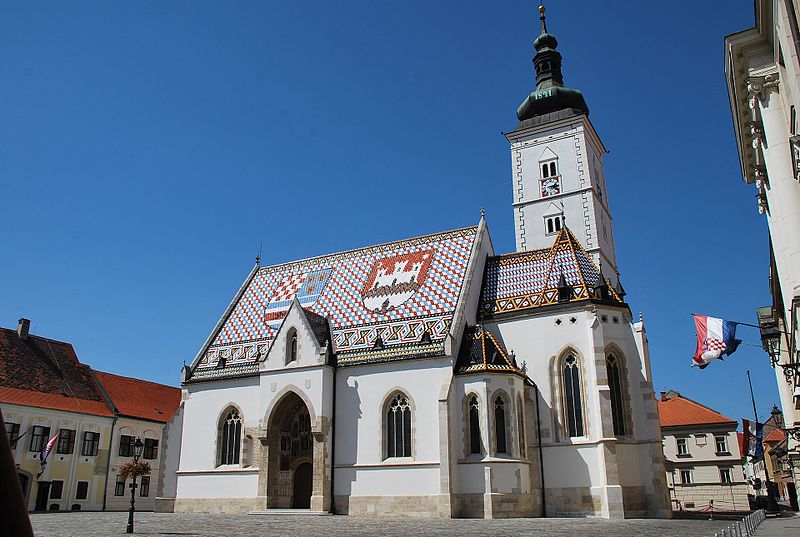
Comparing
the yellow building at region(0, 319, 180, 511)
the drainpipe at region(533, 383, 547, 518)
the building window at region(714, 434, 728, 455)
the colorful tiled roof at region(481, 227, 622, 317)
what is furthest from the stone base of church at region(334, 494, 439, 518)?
the building window at region(714, 434, 728, 455)

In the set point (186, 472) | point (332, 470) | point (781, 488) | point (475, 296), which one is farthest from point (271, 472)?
point (781, 488)

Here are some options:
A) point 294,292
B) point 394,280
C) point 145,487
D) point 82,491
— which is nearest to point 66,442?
point 82,491

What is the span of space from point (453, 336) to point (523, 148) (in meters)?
20.4

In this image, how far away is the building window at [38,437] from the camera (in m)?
36.9

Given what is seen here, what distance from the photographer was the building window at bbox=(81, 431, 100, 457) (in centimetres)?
3972

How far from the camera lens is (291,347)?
107ft

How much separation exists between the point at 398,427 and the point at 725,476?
3218 centimetres

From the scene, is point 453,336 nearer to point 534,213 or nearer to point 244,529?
point 244,529

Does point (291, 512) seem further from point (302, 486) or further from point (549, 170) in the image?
point (549, 170)

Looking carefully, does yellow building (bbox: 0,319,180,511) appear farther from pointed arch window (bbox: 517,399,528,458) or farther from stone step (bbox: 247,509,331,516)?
pointed arch window (bbox: 517,399,528,458)

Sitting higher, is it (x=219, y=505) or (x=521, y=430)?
(x=521, y=430)

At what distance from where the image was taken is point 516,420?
90.7 ft

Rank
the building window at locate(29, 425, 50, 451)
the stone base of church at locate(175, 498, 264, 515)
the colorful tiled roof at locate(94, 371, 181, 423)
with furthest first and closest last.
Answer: the colorful tiled roof at locate(94, 371, 181, 423), the building window at locate(29, 425, 50, 451), the stone base of church at locate(175, 498, 264, 515)

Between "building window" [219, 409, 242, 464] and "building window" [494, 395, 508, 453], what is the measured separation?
13.6 metres
